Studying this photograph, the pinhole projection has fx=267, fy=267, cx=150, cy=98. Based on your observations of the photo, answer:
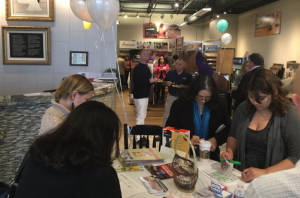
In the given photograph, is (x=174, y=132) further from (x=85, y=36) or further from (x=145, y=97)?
(x=85, y=36)

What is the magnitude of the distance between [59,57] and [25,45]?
24.8 inches

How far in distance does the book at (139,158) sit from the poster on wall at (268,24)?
25.3 feet

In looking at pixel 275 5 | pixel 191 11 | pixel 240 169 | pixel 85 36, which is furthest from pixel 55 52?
pixel 191 11

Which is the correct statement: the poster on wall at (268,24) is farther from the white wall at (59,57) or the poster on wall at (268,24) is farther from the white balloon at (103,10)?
the white balloon at (103,10)

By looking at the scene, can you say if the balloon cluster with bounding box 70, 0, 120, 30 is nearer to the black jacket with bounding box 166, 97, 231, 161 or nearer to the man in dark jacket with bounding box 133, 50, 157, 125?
the black jacket with bounding box 166, 97, 231, 161

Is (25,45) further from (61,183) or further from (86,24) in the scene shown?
(61,183)

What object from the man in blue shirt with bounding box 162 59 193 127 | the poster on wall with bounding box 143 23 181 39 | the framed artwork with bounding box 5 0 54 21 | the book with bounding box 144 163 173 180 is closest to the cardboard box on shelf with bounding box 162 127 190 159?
the book with bounding box 144 163 173 180

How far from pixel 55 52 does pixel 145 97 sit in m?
1.93

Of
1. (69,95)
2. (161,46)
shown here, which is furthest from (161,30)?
(69,95)

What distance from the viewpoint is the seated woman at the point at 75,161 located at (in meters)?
1.07

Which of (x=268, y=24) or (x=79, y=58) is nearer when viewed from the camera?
(x=79, y=58)

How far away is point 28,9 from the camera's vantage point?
4887 millimetres

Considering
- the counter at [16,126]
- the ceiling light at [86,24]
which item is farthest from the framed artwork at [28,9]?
the counter at [16,126]

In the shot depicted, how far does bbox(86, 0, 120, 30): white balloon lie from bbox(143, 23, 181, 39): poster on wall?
38.1ft
